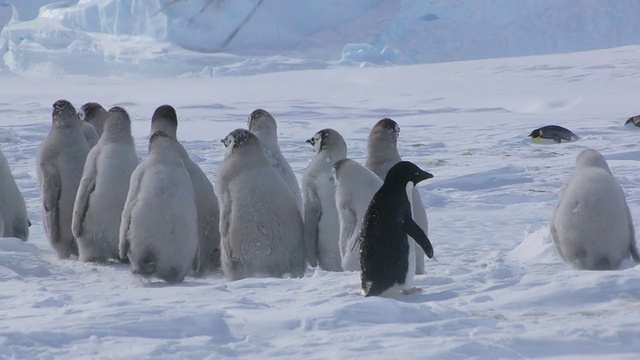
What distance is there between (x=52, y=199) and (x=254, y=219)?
137 centimetres

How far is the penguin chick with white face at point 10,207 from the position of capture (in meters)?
5.61

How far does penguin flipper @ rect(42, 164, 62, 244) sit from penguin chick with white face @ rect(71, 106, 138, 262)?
0.28 meters

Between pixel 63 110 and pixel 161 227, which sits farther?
pixel 63 110

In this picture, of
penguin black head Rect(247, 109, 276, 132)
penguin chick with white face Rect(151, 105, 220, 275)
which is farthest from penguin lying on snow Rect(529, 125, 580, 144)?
penguin chick with white face Rect(151, 105, 220, 275)

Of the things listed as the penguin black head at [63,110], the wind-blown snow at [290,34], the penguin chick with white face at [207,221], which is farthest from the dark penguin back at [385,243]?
the wind-blown snow at [290,34]

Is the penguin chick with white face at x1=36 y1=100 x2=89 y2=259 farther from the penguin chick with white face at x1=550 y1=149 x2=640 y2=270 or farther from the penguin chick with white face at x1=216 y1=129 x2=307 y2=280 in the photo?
the penguin chick with white face at x1=550 y1=149 x2=640 y2=270

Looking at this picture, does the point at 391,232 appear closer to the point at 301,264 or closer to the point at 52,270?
the point at 301,264

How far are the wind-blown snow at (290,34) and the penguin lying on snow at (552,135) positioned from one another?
46.3 feet

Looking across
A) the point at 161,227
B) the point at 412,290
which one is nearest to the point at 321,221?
the point at 161,227

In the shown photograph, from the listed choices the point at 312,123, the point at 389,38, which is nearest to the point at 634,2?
the point at 389,38

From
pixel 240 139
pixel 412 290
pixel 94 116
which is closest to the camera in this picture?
pixel 412 290

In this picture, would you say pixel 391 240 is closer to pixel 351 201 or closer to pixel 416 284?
pixel 416 284

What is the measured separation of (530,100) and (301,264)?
39.1 ft

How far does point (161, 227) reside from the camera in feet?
14.6
